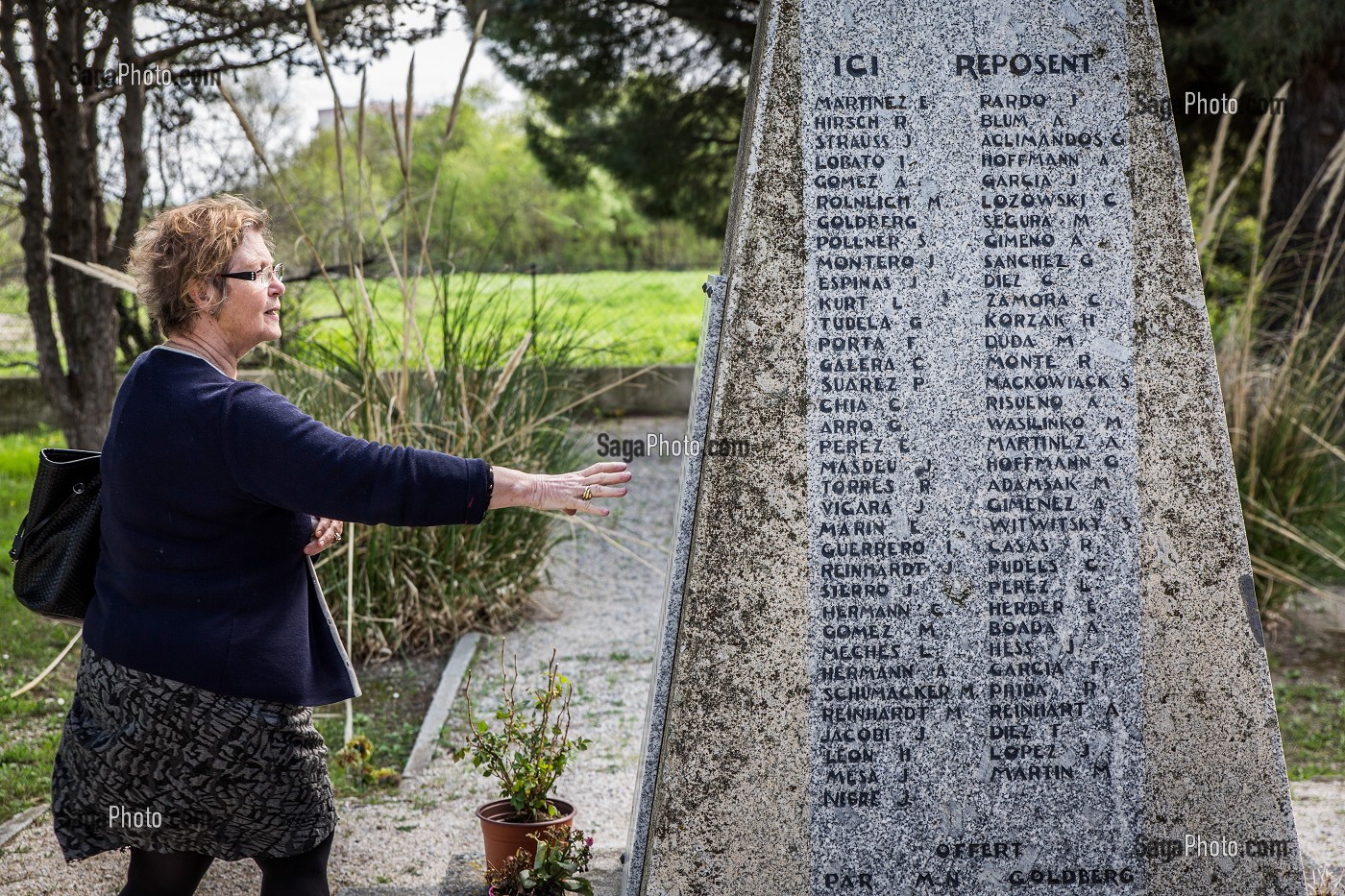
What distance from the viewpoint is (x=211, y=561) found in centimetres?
211

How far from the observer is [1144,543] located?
8.33 feet

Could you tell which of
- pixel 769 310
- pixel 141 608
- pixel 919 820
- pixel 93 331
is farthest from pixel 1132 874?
pixel 93 331

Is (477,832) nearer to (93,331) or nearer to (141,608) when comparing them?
(141,608)

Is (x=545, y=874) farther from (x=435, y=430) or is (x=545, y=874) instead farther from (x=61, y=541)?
(x=435, y=430)

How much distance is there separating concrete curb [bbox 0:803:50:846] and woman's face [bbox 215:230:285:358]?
233 centimetres

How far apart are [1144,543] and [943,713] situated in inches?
22.0

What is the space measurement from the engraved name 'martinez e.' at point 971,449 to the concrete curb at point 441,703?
8.07ft

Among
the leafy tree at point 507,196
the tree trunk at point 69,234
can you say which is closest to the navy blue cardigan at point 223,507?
the tree trunk at point 69,234

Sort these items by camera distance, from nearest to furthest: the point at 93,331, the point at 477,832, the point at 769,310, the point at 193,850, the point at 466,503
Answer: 1. the point at 466,503
2. the point at 193,850
3. the point at 769,310
4. the point at 477,832
5. the point at 93,331

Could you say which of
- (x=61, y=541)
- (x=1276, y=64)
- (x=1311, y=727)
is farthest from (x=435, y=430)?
(x=1276, y=64)

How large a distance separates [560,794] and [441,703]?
3.16 ft

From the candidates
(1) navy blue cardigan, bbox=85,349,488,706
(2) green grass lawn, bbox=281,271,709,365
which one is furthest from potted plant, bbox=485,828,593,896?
(2) green grass lawn, bbox=281,271,709,365

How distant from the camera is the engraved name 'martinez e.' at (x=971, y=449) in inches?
98.7

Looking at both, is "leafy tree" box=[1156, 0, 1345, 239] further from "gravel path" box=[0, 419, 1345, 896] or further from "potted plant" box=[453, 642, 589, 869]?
"potted plant" box=[453, 642, 589, 869]
